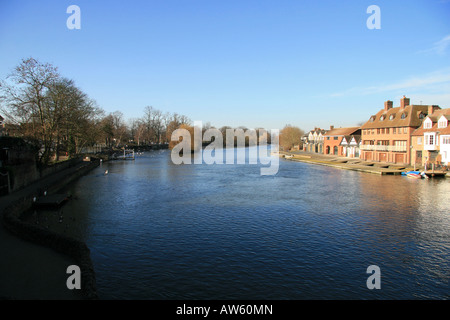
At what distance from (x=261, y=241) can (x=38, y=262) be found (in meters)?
10.7

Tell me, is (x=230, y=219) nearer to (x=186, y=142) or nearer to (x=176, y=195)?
(x=176, y=195)

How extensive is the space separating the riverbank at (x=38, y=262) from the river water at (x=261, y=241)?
49.3 inches

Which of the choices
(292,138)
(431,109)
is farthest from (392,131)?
(292,138)

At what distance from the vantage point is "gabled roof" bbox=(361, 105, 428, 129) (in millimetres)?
54875

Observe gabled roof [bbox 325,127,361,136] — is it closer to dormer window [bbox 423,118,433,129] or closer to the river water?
dormer window [bbox 423,118,433,129]

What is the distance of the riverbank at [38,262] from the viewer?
10453 millimetres

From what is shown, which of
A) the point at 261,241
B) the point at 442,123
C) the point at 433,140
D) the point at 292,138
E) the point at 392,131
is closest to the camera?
the point at 261,241

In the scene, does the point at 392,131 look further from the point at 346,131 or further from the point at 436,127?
the point at 346,131

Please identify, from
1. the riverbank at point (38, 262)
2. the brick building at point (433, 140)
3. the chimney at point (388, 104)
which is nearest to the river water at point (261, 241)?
the riverbank at point (38, 262)

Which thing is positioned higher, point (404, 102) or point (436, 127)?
point (404, 102)

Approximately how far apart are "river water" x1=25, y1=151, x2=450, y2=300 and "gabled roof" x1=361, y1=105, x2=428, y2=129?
84.7 feet

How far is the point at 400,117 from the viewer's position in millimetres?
58219
